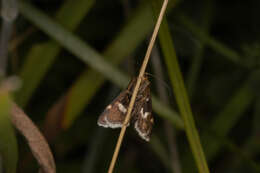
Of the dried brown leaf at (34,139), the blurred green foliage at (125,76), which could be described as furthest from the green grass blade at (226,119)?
the dried brown leaf at (34,139)

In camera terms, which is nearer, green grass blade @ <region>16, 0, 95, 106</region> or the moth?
the moth

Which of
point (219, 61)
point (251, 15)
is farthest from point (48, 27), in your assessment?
point (251, 15)

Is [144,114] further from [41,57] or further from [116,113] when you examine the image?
[41,57]

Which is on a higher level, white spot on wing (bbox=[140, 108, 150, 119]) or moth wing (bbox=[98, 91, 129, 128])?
moth wing (bbox=[98, 91, 129, 128])

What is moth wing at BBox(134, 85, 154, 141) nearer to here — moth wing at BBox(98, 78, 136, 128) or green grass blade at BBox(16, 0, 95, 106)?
moth wing at BBox(98, 78, 136, 128)

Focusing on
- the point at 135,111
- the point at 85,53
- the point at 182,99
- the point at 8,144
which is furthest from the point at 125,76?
the point at 8,144

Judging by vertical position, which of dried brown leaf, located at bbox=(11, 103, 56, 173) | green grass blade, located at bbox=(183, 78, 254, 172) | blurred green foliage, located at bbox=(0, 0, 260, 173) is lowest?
green grass blade, located at bbox=(183, 78, 254, 172)

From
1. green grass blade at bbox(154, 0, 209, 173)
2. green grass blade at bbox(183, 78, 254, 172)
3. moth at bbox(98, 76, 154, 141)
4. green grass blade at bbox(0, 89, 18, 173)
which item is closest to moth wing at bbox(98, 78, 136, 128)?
moth at bbox(98, 76, 154, 141)
